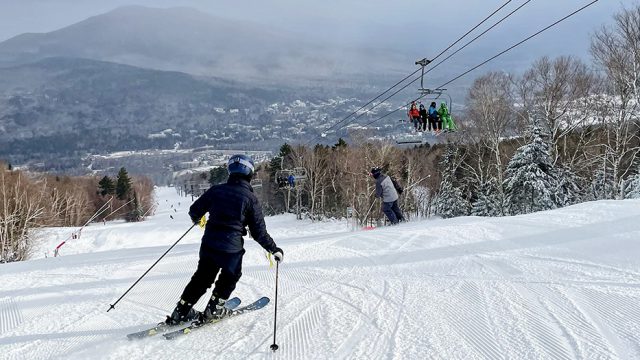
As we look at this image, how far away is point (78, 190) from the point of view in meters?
78.2

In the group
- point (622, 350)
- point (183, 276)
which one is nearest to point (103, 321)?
point (183, 276)

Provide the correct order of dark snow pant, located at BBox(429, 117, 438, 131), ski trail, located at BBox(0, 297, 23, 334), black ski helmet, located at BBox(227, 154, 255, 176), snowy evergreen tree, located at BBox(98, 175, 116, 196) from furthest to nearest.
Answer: snowy evergreen tree, located at BBox(98, 175, 116, 196) < dark snow pant, located at BBox(429, 117, 438, 131) < ski trail, located at BBox(0, 297, 23, 334) < black ski helmet, located at BBox(227, 154, 255, 176)

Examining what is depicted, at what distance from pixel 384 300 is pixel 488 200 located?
117 feet

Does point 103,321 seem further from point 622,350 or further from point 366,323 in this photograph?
point 622,350

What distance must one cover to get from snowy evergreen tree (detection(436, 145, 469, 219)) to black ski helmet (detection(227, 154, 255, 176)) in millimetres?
41944

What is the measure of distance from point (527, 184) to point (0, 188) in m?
40.8

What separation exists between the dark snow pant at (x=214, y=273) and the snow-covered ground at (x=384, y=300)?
39 centimetres

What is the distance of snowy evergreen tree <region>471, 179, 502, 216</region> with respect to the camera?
3681 cm

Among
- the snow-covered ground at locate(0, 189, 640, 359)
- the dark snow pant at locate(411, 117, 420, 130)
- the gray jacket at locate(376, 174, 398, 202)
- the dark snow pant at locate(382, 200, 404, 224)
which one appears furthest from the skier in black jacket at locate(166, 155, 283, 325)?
the dark snow pant at locate(411, 117, 420, 130)

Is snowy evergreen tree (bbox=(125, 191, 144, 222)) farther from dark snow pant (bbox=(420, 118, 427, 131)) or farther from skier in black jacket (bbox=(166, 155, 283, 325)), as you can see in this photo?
skier in black jacket (bbox=(166, 155, 283, 325))

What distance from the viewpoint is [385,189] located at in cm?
1372

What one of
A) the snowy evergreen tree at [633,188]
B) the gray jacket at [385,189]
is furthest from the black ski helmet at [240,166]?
the snowy evergreen tree at [633,188]

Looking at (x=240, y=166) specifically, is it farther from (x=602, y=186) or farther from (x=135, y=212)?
(x=135, y=212)

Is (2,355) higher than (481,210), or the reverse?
(2,355)
